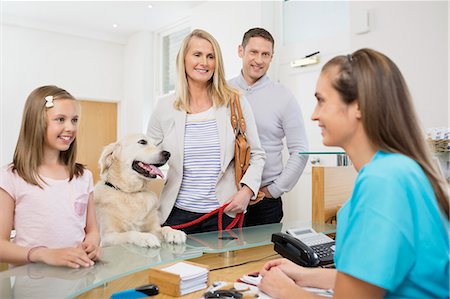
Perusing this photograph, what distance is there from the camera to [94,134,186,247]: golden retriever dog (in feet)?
6.97

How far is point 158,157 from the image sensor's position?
89.3 inches

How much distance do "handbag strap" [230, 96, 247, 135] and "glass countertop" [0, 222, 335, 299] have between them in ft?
1.72

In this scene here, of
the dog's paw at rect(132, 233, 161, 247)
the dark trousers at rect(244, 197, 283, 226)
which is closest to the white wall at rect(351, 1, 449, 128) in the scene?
the dark trousers at rect(244, 197, 283, 226)

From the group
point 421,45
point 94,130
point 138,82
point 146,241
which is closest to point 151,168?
point 146,241

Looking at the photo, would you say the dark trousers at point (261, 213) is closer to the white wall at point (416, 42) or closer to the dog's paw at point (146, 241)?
the dog's paw at point (146, 241)

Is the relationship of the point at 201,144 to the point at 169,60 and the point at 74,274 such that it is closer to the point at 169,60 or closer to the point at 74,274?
the point at 74,274

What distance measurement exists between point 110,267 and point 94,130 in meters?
6.42

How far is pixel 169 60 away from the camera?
7.32 m

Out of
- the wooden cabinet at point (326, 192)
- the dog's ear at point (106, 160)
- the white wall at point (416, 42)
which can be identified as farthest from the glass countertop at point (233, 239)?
the white wall at point (416, 42)

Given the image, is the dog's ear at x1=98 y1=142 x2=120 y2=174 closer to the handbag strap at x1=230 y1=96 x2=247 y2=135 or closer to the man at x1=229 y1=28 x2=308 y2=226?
the handbag strap at x1=230 y1=96 x2=247 y2=135

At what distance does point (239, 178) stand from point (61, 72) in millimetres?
5750

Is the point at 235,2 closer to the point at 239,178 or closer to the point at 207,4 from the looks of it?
the point at 207,4

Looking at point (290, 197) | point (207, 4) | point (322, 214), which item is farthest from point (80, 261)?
point (207, 4)

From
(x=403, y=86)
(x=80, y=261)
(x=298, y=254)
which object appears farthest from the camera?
(x=298, y=254)
